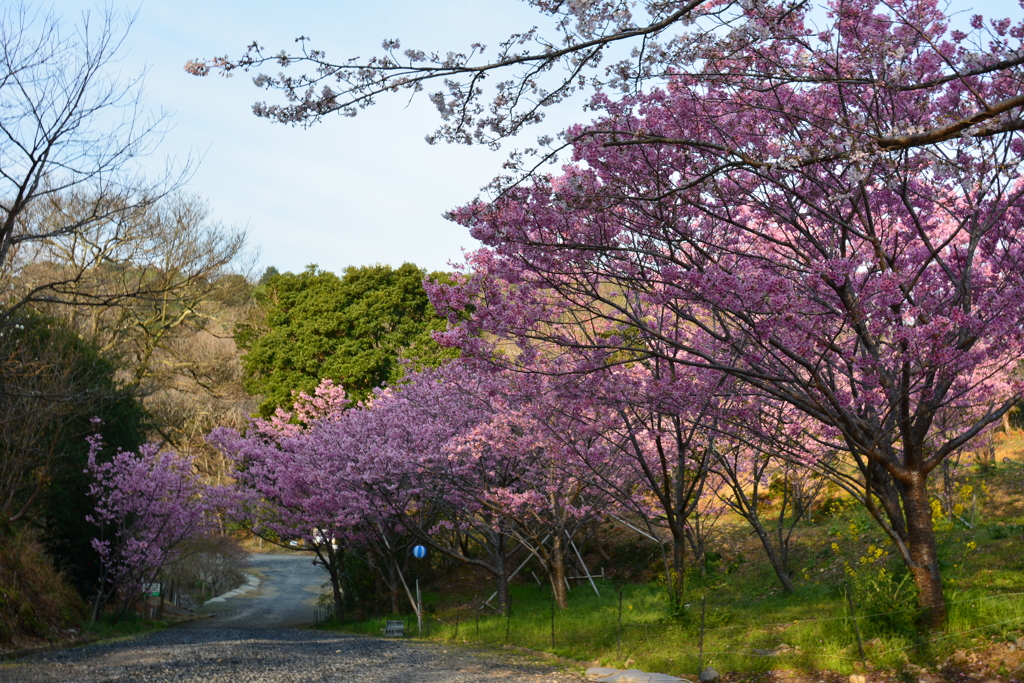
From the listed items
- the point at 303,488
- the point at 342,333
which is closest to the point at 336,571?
the point at 303,488

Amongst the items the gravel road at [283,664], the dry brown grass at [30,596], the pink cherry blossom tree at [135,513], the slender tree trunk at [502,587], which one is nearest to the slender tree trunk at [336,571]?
the pink cherry blossom tree at [135,513]

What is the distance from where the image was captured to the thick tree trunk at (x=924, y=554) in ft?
24.1

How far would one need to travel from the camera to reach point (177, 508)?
20.7 meters

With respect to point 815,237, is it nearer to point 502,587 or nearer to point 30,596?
point 502,587

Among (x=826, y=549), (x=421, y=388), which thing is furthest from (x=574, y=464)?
(x=421, y=388)

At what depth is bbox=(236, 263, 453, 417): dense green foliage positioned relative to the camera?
28531 millimetres

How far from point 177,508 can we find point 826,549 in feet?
51.6

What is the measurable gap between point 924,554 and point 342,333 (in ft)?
80.9

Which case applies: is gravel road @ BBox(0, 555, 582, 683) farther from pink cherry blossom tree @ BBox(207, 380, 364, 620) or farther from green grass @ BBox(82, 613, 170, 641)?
pink cherry blossom tree @ BBox(207, 380, 364, 620)

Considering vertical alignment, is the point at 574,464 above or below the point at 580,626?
above

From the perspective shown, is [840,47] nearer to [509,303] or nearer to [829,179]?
[829,179]

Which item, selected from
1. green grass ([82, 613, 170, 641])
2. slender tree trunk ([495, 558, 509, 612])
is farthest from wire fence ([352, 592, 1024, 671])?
green grass ([82, 613, 170, 641])

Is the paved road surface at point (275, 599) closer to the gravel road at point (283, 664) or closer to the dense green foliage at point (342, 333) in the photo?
the dense green foliage at point (342, 333)

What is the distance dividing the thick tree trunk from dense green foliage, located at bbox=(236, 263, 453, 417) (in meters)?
21.1
